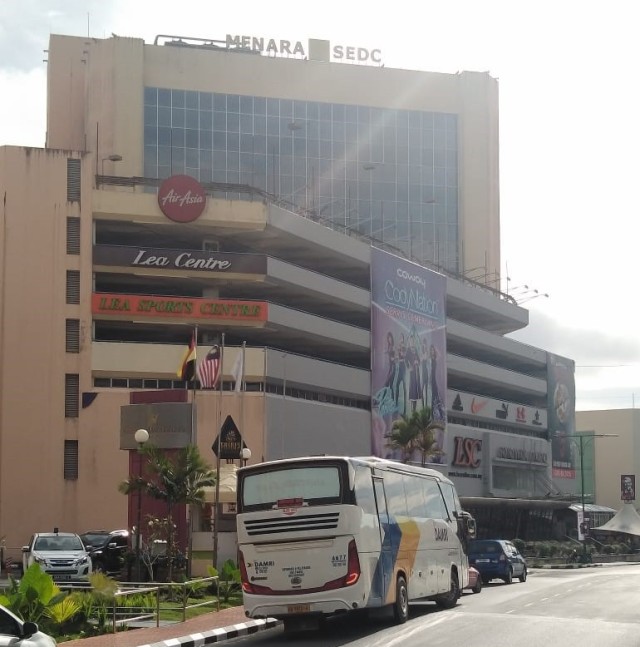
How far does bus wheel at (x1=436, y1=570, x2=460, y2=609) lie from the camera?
30.1 metres

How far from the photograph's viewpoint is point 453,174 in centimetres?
9262

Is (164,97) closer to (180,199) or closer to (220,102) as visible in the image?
(220,102)

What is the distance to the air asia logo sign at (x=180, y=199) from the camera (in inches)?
2571

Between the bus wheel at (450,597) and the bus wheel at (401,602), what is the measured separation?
13.7 feet

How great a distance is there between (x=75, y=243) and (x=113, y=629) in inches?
1712

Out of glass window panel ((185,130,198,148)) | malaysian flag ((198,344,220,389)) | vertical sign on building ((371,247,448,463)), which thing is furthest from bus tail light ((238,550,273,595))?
glass window panel ((185,130,198,148))

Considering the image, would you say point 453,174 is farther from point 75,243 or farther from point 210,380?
point 210,380

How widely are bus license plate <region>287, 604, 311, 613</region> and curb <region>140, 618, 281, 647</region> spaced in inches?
60.8

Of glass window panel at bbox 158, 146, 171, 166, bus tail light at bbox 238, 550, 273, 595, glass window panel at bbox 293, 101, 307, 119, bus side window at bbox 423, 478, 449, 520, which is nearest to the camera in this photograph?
bus tail light at bbox 238, 550, 273, 595

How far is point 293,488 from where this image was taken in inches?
918

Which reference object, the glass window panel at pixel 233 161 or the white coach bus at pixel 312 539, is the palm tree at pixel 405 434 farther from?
the white coach bus at pixel 312 539

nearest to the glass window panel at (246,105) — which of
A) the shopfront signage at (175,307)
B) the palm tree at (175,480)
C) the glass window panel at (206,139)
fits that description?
the glass window panel at (206,139)

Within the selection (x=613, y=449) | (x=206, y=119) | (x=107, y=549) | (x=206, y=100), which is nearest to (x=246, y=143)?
(x=206, y=119)

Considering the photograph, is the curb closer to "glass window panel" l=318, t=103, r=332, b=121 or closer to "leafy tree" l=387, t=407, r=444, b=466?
"leafy tree" l=387, t=407, r=444, b=466
